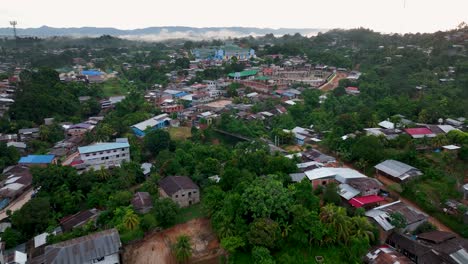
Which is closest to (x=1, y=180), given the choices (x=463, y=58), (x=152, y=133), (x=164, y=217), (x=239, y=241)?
(x=152, y=133)

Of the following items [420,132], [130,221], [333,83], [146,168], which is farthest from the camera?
[333,83]

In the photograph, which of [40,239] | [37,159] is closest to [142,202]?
[40,239]

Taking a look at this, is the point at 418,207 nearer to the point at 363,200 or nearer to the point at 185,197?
the point at 363,200

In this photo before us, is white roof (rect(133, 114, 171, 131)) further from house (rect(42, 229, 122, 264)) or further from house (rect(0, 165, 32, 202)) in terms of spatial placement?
house (rect(42, 229, 122, 264))

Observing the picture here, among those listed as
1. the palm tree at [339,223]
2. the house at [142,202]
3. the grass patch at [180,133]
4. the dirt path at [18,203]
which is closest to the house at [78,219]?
the house at [142,202]

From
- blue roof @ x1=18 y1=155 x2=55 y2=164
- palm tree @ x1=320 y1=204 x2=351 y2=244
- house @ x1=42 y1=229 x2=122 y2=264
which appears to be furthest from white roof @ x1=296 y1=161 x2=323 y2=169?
blue roof @ x1=18 y1=155 x2=55 y2=164

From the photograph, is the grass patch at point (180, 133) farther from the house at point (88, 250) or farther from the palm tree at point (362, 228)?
the palm tree at point (362, 228)
